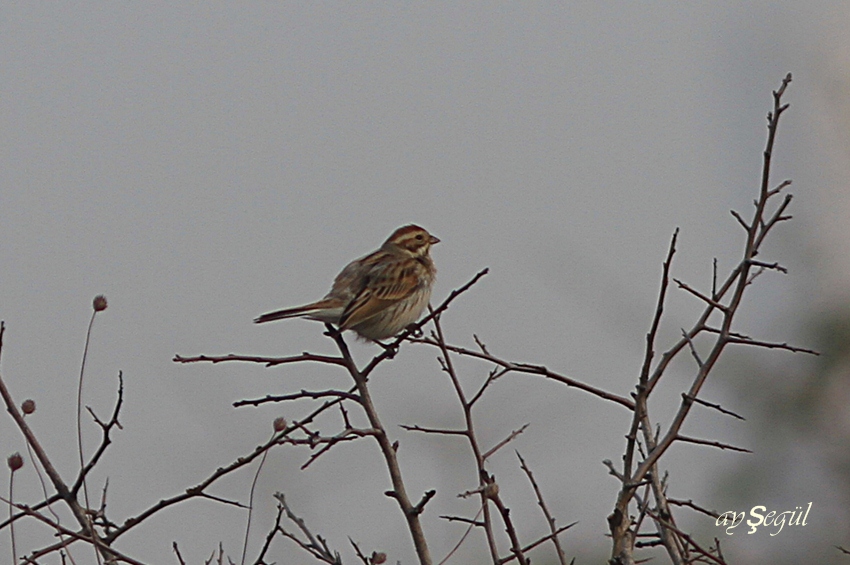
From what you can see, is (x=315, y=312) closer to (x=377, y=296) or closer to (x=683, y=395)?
(x=377, y=296)

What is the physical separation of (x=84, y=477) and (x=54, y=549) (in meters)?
0.32

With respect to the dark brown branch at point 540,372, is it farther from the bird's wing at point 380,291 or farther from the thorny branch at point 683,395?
the bird's wing at point 380,291

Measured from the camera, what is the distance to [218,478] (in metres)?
3.17

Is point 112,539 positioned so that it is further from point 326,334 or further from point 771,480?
point 771,480

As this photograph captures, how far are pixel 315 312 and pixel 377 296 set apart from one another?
1.57ft

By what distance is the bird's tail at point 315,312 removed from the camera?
18.7ft

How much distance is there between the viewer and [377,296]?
6.33 m

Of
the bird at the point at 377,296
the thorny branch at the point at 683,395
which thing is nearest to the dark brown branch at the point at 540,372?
the thorny branch at the point at 683,395

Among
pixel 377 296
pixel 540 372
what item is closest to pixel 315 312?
pixel 377 296

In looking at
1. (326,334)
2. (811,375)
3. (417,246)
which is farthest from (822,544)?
(326,334)

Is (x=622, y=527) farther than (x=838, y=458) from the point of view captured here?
No

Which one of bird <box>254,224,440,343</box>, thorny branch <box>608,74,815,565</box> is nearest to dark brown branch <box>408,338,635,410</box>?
thorny branch <box>608,74,815,565</box>

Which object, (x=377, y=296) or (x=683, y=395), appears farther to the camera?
(x=377, y=296)

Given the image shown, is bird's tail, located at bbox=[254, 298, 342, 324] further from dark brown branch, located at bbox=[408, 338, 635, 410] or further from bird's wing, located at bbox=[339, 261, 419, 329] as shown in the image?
dark brown branch, located at bbox=[408, 338, 635, 410]
